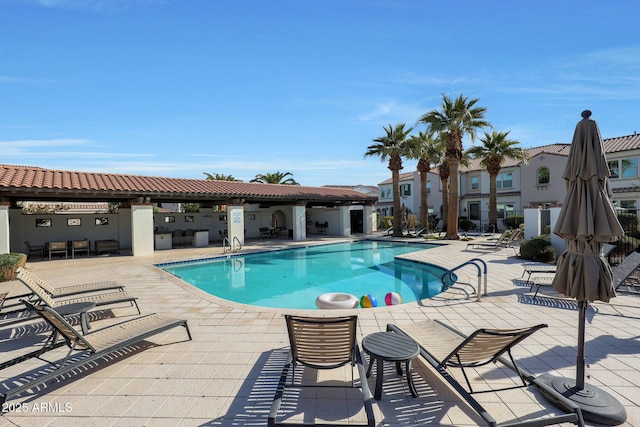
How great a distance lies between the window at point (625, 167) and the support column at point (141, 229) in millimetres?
30529

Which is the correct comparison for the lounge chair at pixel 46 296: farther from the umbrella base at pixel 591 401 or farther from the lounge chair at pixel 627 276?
the lounge chair at pixel 627 276

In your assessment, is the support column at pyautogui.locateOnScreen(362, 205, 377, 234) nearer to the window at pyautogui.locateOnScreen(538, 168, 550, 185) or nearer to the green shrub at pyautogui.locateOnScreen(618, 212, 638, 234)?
the window at pyautogui.locateOnScreen(538, 168, 550, 185)

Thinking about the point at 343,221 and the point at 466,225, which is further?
the point at 466,225

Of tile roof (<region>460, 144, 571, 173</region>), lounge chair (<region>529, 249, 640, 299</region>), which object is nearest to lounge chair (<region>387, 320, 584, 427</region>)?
lounge chair (<region>529, 249, 640, 299</region>)

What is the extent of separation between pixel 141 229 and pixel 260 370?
14968 mm

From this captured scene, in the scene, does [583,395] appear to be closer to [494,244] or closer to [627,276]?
[627,276]

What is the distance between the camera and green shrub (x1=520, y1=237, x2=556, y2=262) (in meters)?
12.4

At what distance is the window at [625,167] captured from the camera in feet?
73.0

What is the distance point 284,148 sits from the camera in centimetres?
2453

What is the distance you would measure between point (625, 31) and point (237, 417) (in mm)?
14082

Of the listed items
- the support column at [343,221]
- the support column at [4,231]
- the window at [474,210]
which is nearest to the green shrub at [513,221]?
the window at [474,210]

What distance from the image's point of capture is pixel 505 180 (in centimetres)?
3116

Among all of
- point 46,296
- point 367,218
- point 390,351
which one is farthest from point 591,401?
point 367,218

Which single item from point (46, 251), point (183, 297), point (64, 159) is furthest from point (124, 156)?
point (183, 297)
